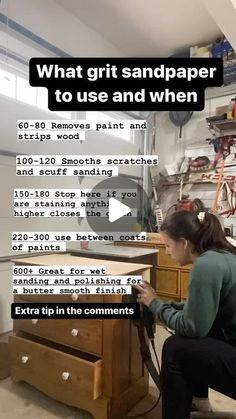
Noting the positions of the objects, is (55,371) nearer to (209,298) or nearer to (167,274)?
(209,298)

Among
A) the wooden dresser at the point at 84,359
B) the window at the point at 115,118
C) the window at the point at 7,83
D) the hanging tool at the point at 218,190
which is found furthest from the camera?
the hanging tool at the point at 218,190

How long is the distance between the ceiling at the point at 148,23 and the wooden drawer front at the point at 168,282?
233 cm

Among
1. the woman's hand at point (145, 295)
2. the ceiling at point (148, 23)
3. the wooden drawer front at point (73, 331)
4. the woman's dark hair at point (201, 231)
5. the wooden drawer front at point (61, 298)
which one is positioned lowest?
the wooden drawer front at point (73, 331)

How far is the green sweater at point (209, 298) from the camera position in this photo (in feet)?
3.61

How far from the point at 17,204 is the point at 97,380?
0.84 m

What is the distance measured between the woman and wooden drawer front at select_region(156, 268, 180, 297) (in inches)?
63.1

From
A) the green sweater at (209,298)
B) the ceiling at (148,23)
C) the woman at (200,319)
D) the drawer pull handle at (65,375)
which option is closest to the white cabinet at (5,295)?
the drawer pull handle at (65,375)

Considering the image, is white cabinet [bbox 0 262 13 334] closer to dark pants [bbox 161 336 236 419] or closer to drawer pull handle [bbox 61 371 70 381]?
drawer pull handle [bbox 61 371 70 381]

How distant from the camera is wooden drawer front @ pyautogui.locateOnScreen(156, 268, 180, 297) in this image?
2834 mm

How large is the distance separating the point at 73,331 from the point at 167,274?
1592 mm

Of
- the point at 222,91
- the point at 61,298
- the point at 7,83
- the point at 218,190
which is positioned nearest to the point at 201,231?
the point at 61,298

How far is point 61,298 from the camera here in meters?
1.48

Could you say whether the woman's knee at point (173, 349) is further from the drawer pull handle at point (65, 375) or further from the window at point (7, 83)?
the window at point (7, 83)

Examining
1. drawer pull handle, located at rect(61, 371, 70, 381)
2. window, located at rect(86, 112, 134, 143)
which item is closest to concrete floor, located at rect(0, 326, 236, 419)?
drawer pull handle, located at rect(61, 371, 70, 381)
